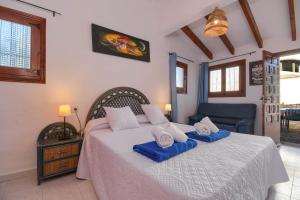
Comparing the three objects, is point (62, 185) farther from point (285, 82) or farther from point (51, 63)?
point (285, 82)

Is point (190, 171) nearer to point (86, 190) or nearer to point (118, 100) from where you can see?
point (86, 190)

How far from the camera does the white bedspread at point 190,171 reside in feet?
3.10

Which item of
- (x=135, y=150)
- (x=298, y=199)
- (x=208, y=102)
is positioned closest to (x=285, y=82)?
(x=208, y=102)

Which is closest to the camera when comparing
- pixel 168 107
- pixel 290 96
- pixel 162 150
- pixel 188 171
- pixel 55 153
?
pixel 188 171

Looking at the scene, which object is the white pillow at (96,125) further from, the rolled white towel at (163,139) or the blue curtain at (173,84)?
the blue curtain at (173,84)

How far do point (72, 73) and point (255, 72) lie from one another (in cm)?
428

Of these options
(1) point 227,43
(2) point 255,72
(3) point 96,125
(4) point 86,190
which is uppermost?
(1) point 227,43

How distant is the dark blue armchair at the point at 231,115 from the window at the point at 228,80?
0.48 m

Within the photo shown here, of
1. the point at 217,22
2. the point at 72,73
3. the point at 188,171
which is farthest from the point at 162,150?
the point at 72,73

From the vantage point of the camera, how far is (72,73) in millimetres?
2611

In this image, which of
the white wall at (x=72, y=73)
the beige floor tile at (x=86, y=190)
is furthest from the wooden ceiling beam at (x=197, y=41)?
the beige floor tile at (x=86, y=190)

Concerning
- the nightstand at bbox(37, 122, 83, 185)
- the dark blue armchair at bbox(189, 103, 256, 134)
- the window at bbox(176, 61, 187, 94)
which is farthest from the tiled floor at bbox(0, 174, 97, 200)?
the window at bbox(176, 61, 187, 94)

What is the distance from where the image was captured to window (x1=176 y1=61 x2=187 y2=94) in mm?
4574

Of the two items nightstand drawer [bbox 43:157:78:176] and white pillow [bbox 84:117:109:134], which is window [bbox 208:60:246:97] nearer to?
white pillow [bbox 84:117:109:134]
